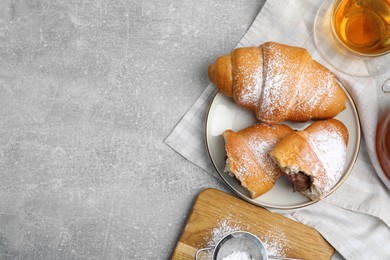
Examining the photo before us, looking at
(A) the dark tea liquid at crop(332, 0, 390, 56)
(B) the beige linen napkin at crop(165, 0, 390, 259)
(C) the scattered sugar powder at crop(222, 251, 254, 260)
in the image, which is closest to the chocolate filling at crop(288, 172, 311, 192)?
(B) the beige linen napkin at crop(165, 0, 390, 259)

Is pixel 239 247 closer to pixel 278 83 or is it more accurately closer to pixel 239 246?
pixel 239 246

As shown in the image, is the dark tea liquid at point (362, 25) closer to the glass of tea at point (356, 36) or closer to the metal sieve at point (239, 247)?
the glass of tea at point (356, 36)

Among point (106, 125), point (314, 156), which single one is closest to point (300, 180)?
point (314, 156)

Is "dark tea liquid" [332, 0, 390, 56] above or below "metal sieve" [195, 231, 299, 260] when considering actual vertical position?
above

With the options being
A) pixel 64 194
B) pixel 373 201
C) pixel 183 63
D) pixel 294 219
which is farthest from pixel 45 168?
pixel 373 201

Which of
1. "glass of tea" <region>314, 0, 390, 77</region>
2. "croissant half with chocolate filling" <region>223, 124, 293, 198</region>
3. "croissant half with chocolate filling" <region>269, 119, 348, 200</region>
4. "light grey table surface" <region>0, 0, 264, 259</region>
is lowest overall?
"light grey table surface" <region>0, 0, 264, 259</region>

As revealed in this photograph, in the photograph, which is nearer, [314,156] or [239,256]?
[314,156]

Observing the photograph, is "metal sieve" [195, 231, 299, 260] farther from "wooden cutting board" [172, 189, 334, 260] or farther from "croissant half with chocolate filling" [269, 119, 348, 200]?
"croissant half with chocolate filling" [269, 119, 348, 200]
